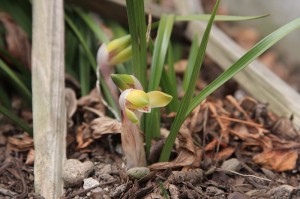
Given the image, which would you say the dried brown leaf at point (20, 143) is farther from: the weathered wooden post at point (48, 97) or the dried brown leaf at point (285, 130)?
the dried brown leaf at point (285, 130)

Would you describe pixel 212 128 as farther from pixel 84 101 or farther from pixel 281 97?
pixel 84 101

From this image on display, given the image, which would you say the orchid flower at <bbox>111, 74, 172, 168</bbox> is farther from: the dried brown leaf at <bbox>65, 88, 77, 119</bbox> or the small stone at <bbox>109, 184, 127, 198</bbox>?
the dried brown leaf at <bbox>65, 88, 77, 119</bbox>

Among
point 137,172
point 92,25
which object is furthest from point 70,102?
point 137,172

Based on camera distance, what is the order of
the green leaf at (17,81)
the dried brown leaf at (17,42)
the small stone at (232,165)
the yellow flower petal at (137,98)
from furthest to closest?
1. the dried brown leaf at (17,42)
2. the green leaf at (17,81)
3. the small stone at (232,165)
4. the yellow flower petal at (137,98)

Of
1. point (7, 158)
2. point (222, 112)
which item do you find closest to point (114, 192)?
point (7, 158)

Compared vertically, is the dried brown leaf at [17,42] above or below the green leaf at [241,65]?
above

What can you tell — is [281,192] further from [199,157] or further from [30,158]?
[30,158]

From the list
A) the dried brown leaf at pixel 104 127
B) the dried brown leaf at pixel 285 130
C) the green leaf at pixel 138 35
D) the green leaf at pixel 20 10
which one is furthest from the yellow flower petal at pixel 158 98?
the green leaf at pixel 20 10
